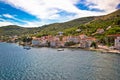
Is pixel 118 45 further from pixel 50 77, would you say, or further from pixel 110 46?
pixel 50 77

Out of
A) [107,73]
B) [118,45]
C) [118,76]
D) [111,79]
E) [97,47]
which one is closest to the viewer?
[111,79]

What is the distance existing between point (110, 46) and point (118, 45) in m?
8.53

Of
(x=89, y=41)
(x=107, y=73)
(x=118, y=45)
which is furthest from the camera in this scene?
(x=89, y=41)

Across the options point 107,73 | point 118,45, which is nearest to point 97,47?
point 118,45

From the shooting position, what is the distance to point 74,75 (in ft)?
216

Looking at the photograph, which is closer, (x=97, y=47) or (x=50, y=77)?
(x=50, y=77)

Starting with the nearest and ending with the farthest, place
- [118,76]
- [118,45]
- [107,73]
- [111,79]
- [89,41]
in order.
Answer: [111,79]
[118,76]
[107,73]
[118,45]
[89,41]

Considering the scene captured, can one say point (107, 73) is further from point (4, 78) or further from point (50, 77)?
point (4, 78)

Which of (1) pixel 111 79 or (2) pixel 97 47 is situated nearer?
(1) pixel 111 79

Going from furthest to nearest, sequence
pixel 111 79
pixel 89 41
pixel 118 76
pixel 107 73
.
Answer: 1. pixel 89 41
2. pixel 107 73
3. pixel 118 76
4. pixel 111 79

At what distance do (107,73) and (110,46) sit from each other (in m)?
89.1

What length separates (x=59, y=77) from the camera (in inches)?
2489

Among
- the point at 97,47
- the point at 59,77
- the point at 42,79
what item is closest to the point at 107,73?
the point at 59,77

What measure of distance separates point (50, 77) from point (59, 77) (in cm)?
293
